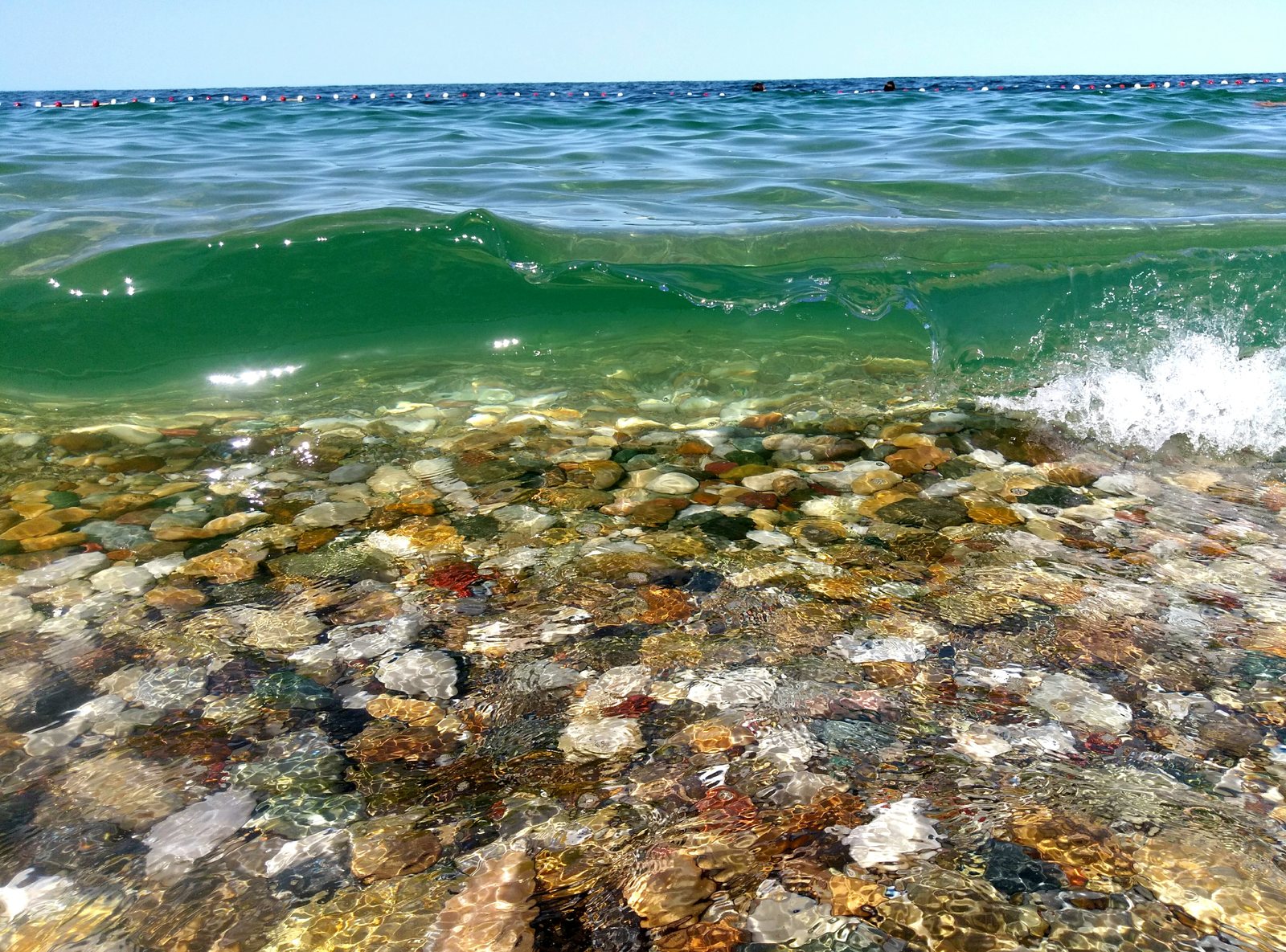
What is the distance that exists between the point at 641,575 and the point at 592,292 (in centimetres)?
354

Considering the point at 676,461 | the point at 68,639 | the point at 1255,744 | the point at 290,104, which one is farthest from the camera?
the point at 290,104

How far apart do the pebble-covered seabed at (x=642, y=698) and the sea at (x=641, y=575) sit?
0.01m

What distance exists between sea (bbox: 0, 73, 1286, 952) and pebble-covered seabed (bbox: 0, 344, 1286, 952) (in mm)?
13

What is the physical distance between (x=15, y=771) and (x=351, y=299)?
4.49m

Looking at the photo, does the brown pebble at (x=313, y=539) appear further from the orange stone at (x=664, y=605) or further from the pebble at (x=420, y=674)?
the orange stone at (x=664, y=605)

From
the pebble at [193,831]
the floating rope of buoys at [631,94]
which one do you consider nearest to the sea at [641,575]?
the pebble at [193,831]

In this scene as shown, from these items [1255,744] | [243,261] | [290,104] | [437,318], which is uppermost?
[290,104]

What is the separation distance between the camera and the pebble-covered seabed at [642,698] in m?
1.70

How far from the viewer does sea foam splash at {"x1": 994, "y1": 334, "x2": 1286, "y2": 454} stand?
4.15 metres

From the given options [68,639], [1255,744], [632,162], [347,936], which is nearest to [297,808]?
[347,936]

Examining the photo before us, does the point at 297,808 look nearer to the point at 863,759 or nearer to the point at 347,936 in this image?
the point at 347,936

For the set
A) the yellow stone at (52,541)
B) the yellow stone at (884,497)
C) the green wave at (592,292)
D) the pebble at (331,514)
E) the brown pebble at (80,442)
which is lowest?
the yellow stone at (884,497)

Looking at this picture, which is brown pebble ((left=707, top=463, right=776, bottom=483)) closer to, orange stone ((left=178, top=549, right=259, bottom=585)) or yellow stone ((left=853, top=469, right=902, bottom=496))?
yellow stone ((left=853, top=469, right=902, bottom=496))

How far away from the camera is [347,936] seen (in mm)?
1642
